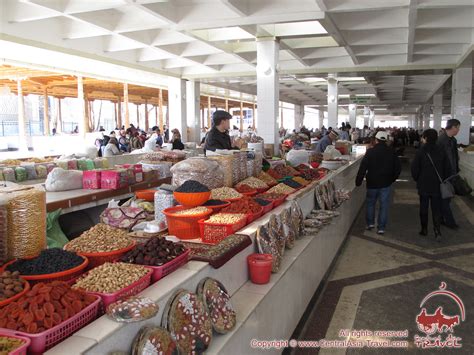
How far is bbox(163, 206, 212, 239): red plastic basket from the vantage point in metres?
3.46

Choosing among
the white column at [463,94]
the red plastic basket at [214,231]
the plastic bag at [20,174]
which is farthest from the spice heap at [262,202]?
the white column at [463,94]

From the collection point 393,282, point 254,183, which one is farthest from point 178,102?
point 393,282

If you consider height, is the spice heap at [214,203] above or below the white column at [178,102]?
below

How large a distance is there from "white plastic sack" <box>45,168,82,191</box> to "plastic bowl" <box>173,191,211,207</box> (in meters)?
2.70

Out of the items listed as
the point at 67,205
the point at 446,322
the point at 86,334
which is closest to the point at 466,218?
the point at 446,322

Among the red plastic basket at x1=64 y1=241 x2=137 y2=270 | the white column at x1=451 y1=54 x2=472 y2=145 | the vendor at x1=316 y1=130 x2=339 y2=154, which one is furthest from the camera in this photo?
the white column at x1=451 y1=54 x2=472 y2=145

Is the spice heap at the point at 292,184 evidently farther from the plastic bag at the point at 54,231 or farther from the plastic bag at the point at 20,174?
the plastic bag at the point at 20,174

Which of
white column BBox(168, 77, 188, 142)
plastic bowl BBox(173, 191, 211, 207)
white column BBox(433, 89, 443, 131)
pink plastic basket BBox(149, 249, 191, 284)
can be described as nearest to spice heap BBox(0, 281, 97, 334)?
pink plastic basket BBox(149, 249, 191, 284)

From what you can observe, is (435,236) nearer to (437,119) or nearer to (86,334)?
(86,334)

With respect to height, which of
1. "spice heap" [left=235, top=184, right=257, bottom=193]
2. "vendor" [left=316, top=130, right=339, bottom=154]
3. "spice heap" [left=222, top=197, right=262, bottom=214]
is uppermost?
"vendor" [left=316, top=130, right=339, bottom=154]

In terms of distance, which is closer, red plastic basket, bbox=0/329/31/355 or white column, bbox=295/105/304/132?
red plastic basket, bbox=0/329/31/355

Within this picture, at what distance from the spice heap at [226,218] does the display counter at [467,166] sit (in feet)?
31.8

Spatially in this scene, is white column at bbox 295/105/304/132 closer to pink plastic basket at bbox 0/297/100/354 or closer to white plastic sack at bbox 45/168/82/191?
white plastic sack at bbox 45/168/82/191

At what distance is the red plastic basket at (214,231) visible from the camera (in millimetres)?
3334
